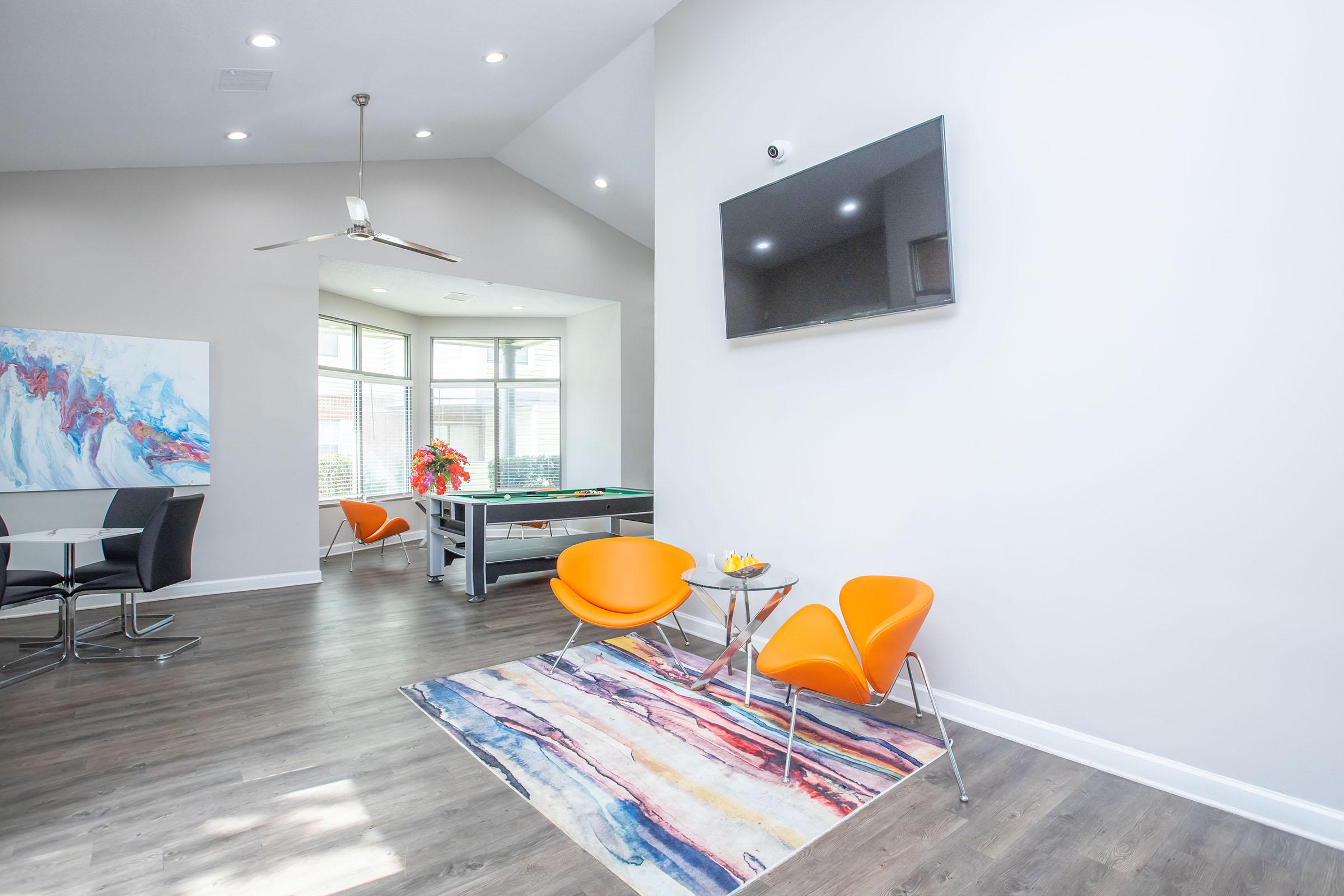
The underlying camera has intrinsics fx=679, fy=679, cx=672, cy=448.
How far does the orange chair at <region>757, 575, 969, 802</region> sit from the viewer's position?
8.48 ft

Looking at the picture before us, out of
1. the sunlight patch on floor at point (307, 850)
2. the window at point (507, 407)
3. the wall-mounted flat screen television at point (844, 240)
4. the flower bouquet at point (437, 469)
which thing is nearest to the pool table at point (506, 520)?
the flower bouquet at point (437, 469)

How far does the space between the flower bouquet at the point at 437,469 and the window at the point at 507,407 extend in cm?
280

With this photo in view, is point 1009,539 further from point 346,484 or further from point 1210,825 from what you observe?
point 346,484

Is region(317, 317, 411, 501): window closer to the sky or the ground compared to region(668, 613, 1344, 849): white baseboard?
closer to the sky

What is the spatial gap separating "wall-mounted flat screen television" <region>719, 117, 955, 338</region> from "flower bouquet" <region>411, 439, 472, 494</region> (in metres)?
3.52

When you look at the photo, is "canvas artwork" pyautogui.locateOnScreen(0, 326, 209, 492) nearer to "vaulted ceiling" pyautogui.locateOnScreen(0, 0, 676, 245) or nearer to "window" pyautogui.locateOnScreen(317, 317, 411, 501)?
"vaulted ceiling" pyautogui.locateOnScreen(0, 0, 676, 245)

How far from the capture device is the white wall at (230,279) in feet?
16.7

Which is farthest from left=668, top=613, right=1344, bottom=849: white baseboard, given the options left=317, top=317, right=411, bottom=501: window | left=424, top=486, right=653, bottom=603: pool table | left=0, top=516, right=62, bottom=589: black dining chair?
left=317, top=317, right=411, bottom=501: window

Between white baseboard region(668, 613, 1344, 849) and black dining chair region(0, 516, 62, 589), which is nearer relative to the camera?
white baseboard region(668, 613, 1344, 849)

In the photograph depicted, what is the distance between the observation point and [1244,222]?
7.80 ft

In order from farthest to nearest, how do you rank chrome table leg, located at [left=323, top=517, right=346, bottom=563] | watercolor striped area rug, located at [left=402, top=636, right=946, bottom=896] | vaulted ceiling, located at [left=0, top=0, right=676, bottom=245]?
chrome table leg, located at [left=323, top=517, right=346, bottom=563], vaulted ceiling, located at [left=0, top=0, right=676, bottom=245], watercolor striped area rug, located at [left=402, top=636, right=946, bottom=896]

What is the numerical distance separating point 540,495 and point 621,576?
240cm

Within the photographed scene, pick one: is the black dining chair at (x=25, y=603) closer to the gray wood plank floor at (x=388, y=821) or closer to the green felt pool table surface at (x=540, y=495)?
the gray wood plank floor at (x=388, y=821)

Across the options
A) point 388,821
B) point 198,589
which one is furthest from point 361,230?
point 388,821
